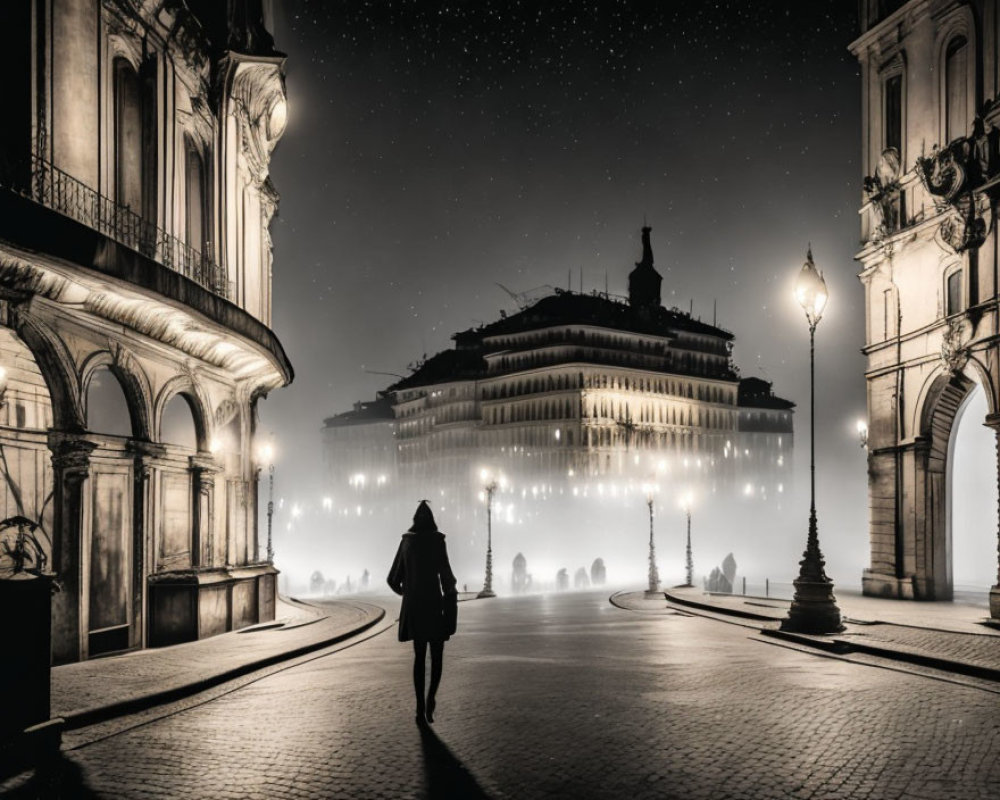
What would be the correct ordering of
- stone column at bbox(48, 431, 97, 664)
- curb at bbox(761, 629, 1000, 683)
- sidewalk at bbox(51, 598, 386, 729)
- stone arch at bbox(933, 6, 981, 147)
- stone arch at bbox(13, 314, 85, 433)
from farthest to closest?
stone arch at bbox(933, 6, 981, 147) < stone column at bbox(48, 431, 97, 664) < stone arch at bbox(13, 314, 85, 433) < curb at bbox(761, 629, 1000, 683) < sidewalk at bbox(51, 598, 386, 729)

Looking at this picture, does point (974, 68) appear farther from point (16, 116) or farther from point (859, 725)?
point (16, 116)

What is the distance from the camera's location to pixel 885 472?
27.0m

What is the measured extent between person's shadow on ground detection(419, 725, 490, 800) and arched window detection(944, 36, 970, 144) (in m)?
21.9

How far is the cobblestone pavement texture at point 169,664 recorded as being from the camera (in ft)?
33.6

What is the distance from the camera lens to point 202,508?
18.2 meters

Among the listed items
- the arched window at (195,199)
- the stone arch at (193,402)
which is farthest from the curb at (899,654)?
the arched window at (195,199)

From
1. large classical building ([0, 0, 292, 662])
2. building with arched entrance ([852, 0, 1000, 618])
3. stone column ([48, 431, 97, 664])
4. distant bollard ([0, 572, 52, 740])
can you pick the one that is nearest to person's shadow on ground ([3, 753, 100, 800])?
distant bollard ([0, 572, 52, 740])

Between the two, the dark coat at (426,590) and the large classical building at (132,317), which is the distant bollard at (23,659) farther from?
the large classical building at (132,317)

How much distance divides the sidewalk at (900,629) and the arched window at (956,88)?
11914mm

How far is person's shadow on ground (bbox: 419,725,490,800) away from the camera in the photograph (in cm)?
633

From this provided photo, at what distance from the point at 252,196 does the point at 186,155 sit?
15.6ft

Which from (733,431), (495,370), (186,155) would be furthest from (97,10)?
(733,431)

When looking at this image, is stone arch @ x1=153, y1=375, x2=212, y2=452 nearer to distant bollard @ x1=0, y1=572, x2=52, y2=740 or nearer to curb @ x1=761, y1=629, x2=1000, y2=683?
distant bollard @ x1=0, y1=572, x2=52, y2=740

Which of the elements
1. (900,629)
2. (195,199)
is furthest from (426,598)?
(195,199)
